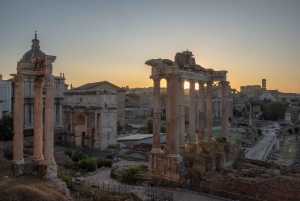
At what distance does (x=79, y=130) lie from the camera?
1585 inches

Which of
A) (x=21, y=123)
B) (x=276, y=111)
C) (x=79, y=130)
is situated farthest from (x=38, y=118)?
(x=276, y=111)

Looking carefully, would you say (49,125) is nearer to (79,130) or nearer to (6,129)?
(6,129)

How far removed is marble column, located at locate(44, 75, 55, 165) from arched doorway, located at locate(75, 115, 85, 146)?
937 inches

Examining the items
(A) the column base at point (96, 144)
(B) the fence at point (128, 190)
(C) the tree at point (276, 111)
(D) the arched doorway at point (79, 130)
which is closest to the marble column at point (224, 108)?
(B) the fence at point (128, 190)

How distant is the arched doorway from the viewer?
39559 millimetres

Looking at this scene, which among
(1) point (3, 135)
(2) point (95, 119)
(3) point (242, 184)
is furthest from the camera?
(2) point (95, 119)

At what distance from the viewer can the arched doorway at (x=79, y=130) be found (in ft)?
130

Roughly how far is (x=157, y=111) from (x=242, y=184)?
6306 millimetres

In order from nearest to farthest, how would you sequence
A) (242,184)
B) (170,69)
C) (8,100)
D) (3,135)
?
(242,184) → (170,69) → (3,135) → (8,100)

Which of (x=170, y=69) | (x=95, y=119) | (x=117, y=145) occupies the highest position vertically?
(x=170, y=69)

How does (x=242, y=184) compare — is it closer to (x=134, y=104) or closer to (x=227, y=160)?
(x=227, y=160)

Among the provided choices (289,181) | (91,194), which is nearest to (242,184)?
(289,181)

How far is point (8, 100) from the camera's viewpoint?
48.5 m

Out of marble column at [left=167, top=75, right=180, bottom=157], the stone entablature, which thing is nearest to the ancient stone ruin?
marble column at [left=167, top=75, right=180, bottom=157]
